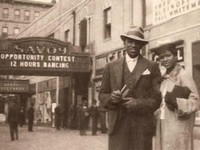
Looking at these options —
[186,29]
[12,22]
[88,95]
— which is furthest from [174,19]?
[12,22]

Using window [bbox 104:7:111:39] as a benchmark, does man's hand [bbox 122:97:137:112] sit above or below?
below

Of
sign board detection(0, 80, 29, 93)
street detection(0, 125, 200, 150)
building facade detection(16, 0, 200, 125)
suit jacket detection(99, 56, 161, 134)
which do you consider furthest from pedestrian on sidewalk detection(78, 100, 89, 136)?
sign board detection(0, 80, 29, 93)

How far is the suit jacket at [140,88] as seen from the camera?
397 cm

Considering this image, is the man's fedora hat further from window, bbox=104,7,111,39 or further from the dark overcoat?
window, bbox=104,7,111,39

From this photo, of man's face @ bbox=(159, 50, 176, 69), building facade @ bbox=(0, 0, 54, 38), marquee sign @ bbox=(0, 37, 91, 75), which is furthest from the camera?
building facade @ bbox=(0, 0, 54, 38)

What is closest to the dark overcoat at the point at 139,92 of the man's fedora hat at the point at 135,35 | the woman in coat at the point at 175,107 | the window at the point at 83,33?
the man's fedora hat at the point at 135,35

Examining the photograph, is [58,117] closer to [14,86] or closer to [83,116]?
[83,116]

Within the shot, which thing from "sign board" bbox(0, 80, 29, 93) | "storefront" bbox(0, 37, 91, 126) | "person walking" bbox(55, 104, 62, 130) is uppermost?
"storefront" bbox(0, 37, 91, 126)

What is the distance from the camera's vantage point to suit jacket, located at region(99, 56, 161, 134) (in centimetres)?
397

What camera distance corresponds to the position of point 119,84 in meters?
4.09

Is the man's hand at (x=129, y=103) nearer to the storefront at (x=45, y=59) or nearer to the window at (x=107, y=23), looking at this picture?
the window at (x=107, y=23)

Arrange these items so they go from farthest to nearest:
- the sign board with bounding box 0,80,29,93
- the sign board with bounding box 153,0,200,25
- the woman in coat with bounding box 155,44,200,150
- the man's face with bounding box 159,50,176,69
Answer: the sign board with bounding box 0,80,29,93
the sign board with bounding box 153,0,200,25
the man's face with bounding box 159,50,176,69
the woman in coat with bounding box 155,44,200,150

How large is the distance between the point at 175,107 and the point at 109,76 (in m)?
0.86

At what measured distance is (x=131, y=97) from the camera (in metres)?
4.02
